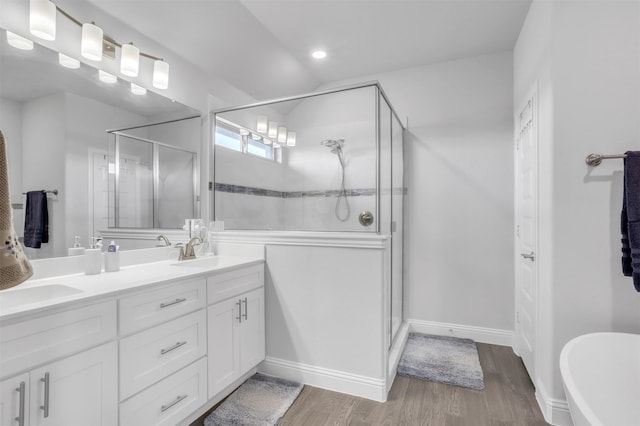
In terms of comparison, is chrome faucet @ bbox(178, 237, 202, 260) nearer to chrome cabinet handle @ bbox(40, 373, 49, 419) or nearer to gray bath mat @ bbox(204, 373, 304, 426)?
gray bath mat @ bbox(204, 373, 304, 426)

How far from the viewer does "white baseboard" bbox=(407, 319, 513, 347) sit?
287 centimetres

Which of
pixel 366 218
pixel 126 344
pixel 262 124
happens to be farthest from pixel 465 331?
pixel 126 344

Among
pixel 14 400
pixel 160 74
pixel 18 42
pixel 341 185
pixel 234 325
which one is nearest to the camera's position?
pixel 14 400

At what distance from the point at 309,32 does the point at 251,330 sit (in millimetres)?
2380

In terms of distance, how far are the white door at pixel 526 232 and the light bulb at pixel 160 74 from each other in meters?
2.44

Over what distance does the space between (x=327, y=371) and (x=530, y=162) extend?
6.54 ft

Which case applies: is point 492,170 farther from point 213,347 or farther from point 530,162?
point 213,347

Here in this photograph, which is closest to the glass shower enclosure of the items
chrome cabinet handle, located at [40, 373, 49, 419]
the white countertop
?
the white countertop

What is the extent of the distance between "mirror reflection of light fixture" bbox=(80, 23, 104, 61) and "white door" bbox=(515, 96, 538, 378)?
2.63 meters

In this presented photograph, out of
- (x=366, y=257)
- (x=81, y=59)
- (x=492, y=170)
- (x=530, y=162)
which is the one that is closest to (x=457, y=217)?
(x=492, y=170)

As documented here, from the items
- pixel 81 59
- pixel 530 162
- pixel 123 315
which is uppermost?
pixel 81 59

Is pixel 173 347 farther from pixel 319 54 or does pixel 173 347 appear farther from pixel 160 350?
pixel 319 54

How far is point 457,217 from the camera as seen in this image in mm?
3033

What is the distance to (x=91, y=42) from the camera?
5.59 feet
